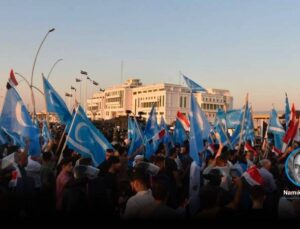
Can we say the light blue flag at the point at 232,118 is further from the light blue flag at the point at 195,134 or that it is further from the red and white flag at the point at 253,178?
the red and white flag at the point at 253,178

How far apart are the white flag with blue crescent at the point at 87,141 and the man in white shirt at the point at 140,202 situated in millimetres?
2281

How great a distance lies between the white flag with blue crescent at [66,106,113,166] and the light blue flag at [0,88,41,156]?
863 mm

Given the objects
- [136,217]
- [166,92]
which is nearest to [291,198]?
[136,217]

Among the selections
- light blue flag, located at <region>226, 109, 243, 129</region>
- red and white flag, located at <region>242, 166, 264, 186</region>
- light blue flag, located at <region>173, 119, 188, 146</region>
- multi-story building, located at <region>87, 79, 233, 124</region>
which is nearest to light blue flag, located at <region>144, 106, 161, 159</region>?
light blue flag, located at <region>173, 119, 188, 146</region>

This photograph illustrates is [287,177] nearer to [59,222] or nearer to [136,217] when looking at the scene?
[136,217]

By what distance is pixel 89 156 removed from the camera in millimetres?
7457

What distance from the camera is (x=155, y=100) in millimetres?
135375

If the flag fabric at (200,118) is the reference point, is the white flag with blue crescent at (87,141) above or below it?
below

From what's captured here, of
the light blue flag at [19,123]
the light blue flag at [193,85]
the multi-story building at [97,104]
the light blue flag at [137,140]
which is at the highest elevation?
the multi-story building at [97,104]

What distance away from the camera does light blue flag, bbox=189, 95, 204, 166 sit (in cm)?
709

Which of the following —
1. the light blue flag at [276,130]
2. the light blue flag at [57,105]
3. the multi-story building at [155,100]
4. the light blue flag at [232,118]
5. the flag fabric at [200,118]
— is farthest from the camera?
the multi-story building at [155,100]

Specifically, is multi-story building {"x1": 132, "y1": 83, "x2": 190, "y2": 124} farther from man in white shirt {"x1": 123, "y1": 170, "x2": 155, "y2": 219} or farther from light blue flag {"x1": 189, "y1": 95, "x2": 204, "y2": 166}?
man in white shirt {"x1": 123, "y1": 170, "x2": 155, "y2": 219}

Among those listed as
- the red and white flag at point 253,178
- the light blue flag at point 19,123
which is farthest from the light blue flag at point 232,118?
the red and white flag at point 253,178

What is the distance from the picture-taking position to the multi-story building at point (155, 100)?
13700 centimetres
